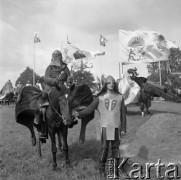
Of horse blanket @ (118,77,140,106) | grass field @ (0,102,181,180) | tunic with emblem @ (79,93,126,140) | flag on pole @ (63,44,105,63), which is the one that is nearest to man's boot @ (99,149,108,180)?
grass field @ (0,102,181,180)

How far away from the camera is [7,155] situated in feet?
29.8

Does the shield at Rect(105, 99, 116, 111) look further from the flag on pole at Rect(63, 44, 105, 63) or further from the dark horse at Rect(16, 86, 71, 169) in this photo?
the flag on pole at Rect(63, 44, 105, 63)

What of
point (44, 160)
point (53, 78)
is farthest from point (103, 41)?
point (44, 160)

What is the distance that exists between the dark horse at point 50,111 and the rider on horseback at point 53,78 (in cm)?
14

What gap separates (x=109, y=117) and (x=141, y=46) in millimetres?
23125

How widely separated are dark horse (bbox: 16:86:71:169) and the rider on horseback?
145mm

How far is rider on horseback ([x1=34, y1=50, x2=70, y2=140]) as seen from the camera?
7.49 meters

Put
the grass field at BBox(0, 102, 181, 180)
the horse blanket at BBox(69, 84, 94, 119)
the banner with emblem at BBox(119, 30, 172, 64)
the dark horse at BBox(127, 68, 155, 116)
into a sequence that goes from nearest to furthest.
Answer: the grass field at BBox(0, 102, 181, 180) < the horse blanket at BBox(69, 84, 94, 119) < the dark horse at BBox(127, 68, 155, 116) < the banner with emblem at BBox(119, 30, 172, 64)

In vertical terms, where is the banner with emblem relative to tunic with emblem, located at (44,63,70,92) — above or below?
above

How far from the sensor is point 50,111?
7.66 metres

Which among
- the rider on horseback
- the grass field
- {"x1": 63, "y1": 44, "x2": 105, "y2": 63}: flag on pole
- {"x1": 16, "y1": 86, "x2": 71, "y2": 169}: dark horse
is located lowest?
the grass field

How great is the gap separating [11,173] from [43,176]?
977 millimetres

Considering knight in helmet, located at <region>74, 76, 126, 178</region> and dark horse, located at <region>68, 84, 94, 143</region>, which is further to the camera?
dark horse, located at <region>68, 84, 94, 143</region>

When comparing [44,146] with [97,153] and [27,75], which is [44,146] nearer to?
[97,153]
